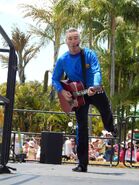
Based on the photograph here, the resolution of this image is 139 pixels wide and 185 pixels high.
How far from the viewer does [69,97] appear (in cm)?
470

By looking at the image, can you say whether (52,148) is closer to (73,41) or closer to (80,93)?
(80,93)

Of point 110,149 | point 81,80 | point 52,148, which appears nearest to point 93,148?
point 110,149

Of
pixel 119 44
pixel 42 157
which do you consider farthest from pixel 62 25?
pixel 42 157

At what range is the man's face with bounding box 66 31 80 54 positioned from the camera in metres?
4.70

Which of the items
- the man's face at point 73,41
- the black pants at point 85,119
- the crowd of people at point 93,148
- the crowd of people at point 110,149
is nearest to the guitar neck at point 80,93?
the black pants at point 85,119

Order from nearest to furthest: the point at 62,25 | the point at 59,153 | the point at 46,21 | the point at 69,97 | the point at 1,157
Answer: the point at 1,157
the point at 69,97
the point at 59,153
the point at 62,25
the point at 46,21

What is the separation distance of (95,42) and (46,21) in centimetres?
344

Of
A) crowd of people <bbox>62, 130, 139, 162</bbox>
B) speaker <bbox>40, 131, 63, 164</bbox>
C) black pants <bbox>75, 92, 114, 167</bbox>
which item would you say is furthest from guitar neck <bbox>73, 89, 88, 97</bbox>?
crowd of people <bbox>62, 130, 139, 162</bbox>

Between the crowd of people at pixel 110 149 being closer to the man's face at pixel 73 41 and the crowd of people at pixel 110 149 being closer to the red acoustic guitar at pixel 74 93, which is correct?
the red acoustic guitar at pixel 74 93

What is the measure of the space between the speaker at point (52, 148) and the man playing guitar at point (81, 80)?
2448 mm

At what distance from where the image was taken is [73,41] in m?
4.70

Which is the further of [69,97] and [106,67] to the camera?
[106,67]

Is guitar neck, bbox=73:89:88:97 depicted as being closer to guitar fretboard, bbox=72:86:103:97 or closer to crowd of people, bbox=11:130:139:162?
guitar fretboard, bbox=72:86:103:97

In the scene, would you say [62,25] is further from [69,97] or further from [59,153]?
[69,97]
